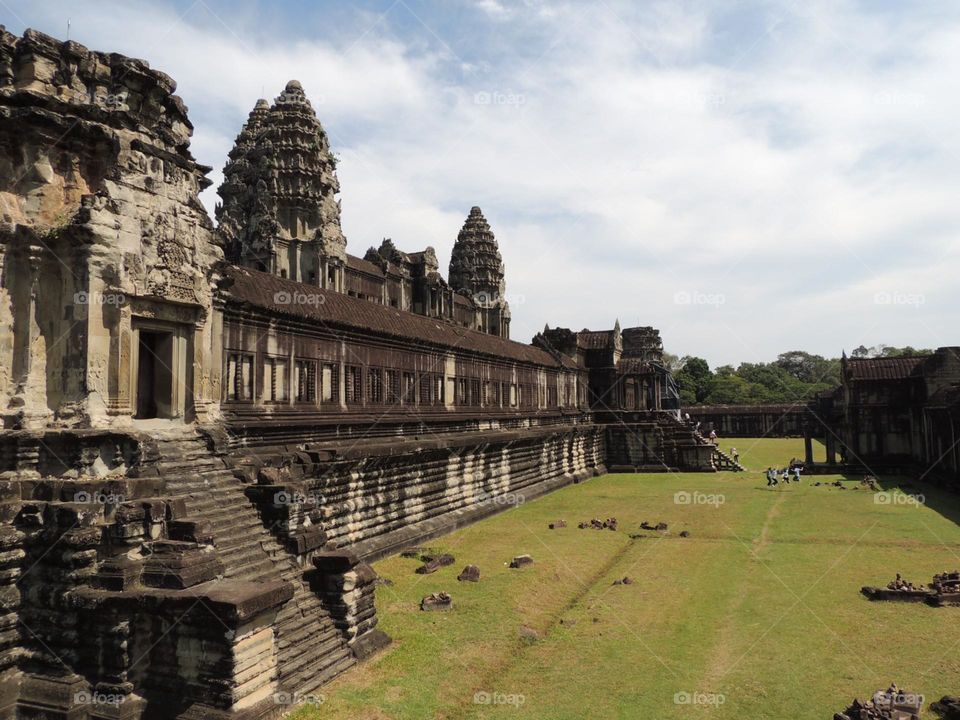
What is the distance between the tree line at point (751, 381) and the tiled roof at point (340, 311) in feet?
238

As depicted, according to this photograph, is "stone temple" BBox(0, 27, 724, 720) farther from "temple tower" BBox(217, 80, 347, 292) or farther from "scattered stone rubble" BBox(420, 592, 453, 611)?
"temple tower" BBox(217, 80, 347, 292)

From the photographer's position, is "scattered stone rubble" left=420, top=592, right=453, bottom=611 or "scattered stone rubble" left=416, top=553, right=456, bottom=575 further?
"scattered stone rubble" left=416, top=553, right=456, bottom=575

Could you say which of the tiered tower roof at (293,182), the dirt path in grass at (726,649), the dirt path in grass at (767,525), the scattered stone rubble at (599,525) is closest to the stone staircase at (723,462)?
the dirt path in grass at (767,525)

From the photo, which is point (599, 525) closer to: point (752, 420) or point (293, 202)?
point (293, 202)

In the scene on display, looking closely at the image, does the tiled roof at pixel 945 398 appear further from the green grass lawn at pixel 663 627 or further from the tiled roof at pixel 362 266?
the tiled roof at pixel 362 266

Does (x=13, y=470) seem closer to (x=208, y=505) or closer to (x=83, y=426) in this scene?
(x=83, y=426)

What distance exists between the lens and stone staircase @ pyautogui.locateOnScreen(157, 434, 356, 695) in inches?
396

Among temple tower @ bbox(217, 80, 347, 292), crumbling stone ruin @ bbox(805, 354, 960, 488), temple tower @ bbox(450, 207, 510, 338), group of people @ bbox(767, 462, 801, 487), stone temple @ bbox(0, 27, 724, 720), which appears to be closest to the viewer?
stone temple @ bbox(0, 27, 724, 720)

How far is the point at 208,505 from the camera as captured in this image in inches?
433

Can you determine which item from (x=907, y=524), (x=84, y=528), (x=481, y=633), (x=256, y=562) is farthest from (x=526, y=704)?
(x=907, y=524)

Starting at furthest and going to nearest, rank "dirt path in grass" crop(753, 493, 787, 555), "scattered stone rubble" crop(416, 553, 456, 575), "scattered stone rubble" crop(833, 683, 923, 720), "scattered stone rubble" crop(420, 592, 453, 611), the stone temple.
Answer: "dirt path in grass" crop(753, 493, 787, 555)
"scattered stone rubble" crop(416, 553, 456, 575)
"scattered stone rubble" crop(420, 592, 453, 611)
the stone temple
"scattered stone rubble" crop(833, 683, 923, 720)

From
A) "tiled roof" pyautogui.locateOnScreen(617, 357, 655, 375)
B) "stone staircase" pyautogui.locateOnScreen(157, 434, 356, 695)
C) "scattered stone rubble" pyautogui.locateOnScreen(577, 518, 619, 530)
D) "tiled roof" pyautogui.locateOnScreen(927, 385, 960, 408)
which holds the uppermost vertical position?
"tiled roof" pyautogui.locateOnScreen(617, 357, 655, 375)

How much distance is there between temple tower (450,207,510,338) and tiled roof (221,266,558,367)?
115 ft

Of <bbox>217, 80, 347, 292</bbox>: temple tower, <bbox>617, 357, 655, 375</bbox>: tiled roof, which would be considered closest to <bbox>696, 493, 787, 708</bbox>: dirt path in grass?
<bbox>617, 357, 655, 375</bbox>: tiled roof
